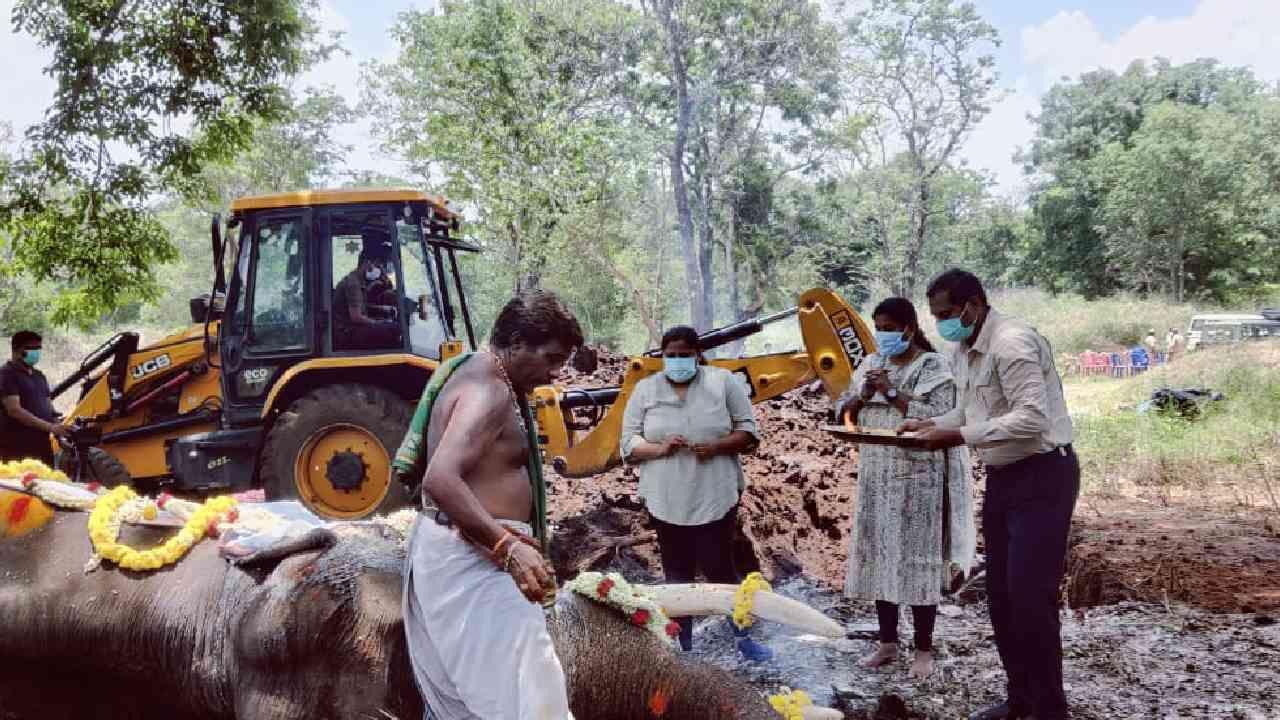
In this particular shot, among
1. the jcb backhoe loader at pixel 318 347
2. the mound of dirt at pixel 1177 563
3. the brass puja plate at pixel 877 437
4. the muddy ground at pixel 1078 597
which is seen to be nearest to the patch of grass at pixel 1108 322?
the mound of dirt at pixel 1177 563

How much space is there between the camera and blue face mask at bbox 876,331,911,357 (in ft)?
15.1

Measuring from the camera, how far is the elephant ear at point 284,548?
9.53 ft

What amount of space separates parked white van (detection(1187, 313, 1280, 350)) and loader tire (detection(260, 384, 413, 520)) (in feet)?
66.5

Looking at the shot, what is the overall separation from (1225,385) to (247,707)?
50.5 feet

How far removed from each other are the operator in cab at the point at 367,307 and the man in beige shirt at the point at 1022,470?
419 centimetres

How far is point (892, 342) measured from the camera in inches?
181

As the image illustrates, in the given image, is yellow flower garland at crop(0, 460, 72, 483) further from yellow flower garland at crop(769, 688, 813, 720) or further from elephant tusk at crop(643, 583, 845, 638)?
yellow flower garland at crop(769, 688, 813, 720)

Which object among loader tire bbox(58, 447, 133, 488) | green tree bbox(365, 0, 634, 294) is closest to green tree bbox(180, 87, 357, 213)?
green tree bbox(365, 0, 634, 294)

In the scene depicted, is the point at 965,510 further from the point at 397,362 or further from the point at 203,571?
the point at 397,362

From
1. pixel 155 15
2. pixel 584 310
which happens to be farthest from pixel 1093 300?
pixel 155 15

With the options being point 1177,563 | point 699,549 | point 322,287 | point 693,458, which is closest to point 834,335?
point 693,458

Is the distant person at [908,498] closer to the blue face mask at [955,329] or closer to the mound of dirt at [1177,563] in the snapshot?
the blue face mask at [955,329]

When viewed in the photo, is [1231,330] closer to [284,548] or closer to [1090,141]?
[1090,141]

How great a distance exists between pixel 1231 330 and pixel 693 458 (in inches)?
878
